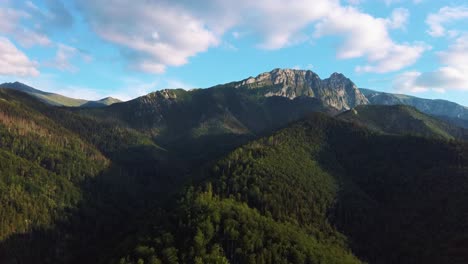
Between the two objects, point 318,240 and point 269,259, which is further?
point 318,240

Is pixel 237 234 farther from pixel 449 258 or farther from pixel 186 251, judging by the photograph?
pixel 449 258

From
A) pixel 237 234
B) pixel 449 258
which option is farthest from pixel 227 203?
pixel 449 258

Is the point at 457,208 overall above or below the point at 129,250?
above

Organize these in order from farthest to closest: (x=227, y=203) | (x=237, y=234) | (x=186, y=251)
Result: 1. (x=227, y=203)
2. (x=237, y=234)
3. (x=186, y=251)

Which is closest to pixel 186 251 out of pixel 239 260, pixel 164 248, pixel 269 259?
pixel 164 248

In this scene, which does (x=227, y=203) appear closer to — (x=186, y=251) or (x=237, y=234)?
(x=237, y=234)

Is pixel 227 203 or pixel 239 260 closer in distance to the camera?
pixel 239 260

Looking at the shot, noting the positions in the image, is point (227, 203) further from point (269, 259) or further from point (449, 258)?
point (449, 258)

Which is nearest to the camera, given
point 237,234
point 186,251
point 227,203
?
point 186,251

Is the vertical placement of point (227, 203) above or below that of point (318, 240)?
above
